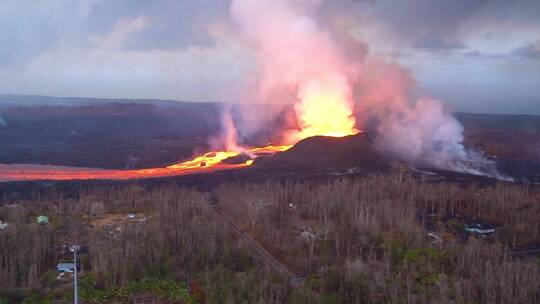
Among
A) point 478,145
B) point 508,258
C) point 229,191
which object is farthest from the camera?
point 478,145

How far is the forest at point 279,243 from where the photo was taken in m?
19.3

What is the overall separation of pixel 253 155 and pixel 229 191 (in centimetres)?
1786

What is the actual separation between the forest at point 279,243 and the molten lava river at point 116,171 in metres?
7.15

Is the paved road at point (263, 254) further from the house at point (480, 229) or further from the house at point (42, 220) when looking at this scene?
the house at point (480, 229)

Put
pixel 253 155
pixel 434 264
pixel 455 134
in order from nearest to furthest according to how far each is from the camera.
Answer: pixel 434 264
pixel 253 155
pixel 455 134

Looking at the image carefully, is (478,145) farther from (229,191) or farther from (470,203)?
(229,191)

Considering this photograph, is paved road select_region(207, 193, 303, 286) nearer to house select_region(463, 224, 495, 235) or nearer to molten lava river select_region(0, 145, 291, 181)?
house select_region(463, 224, 495, 235)

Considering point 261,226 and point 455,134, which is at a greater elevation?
point 455,134

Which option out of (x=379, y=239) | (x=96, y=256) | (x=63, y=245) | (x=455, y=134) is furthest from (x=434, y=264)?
→ (x=455, y=134)

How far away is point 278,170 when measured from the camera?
45.9 meters

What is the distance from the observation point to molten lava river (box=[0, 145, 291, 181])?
46.1 m

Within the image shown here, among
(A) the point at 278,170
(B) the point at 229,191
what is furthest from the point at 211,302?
(A) the point at 278,170

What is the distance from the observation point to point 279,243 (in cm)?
2669

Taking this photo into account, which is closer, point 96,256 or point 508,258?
point 96,256
